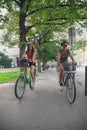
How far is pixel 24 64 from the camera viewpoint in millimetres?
11328

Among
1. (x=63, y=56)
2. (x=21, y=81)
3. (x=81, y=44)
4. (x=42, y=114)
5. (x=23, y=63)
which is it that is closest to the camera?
(x=42, y=114)

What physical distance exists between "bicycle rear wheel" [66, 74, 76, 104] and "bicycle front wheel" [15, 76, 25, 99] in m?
1.42

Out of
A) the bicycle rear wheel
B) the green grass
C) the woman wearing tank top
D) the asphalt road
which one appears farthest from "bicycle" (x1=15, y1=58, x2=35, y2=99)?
the green grass

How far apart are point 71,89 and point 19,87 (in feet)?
5.47

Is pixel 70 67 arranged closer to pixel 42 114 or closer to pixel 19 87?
pixel 19 87

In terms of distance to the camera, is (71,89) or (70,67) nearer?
(71,89)

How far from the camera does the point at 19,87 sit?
35.5 feet

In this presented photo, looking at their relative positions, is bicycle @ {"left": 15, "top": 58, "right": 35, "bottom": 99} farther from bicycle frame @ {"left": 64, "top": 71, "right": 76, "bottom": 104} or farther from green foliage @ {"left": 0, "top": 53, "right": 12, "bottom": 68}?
green foliage @ {"left": 0, "top": 53, "right": 12, "bottom": 68}

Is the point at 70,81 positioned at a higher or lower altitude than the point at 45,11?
lower

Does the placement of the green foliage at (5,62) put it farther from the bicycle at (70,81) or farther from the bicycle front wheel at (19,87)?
the bicycle at (70,81)

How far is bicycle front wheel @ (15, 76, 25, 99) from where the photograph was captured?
35.1ft

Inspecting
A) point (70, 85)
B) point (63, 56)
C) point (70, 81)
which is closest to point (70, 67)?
point (70, 81)

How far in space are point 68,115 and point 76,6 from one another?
11.8 metres

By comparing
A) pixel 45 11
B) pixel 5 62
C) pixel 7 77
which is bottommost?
pixel 7 77
